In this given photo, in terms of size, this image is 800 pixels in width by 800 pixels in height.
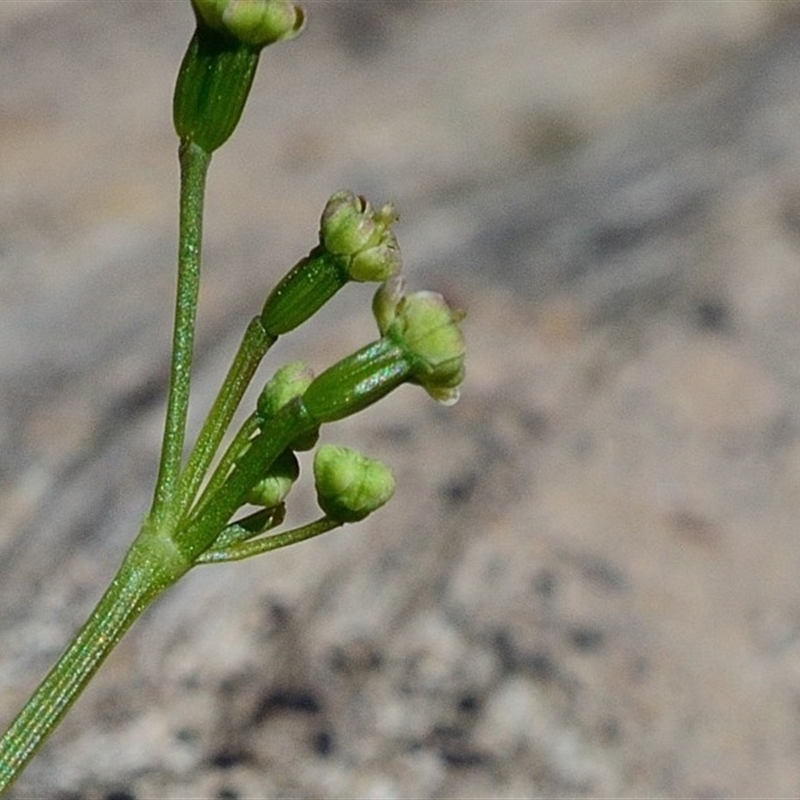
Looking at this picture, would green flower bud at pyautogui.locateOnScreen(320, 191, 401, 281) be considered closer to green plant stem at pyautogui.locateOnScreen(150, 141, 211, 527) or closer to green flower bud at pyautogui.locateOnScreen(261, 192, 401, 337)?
green flower bud at pyautogui.locateOnScreen(261, 192, 401, 337)

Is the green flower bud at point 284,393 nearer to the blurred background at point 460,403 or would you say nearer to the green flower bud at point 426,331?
the green flower bud at point 426,331

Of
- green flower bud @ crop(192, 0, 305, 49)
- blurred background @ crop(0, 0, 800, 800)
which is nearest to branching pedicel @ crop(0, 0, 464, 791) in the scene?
green flower bud @ crop(192, 0, 305, 49)

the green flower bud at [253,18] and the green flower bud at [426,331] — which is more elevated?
the green flower bud at [253,18]

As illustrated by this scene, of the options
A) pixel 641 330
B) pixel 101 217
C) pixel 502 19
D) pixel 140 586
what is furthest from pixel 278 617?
pixel 502 19

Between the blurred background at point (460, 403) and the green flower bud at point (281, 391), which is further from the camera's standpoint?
the blurred background at point (460, 403)

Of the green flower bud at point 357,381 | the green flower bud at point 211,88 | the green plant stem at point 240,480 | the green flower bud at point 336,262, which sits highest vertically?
the green flower bud at point 211,88

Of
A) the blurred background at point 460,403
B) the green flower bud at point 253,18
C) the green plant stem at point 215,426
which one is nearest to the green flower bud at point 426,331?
the green plant stem at point 215,426
